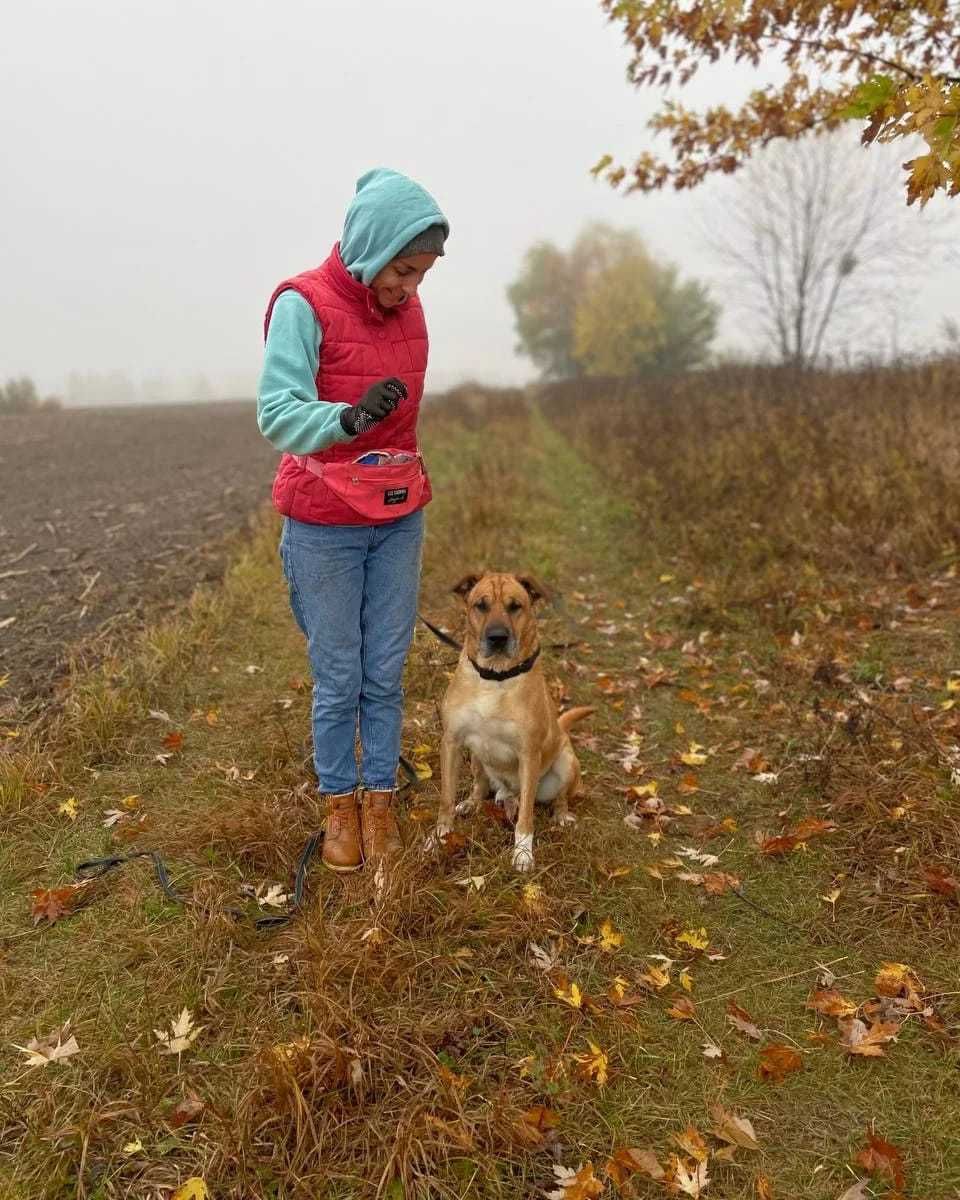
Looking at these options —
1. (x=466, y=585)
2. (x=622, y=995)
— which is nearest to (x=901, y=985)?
(x=622, y=995)

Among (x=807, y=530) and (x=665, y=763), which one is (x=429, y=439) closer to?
(x=807, y=530)

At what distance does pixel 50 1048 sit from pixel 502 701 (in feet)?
6.70

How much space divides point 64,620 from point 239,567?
167 cm

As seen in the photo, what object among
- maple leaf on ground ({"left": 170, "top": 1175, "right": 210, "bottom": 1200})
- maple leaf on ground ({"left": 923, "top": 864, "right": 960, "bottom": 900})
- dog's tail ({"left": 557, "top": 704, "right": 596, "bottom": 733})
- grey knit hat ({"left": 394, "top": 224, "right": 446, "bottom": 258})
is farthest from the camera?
dog's tail ({"left": 557, "top": 704, "right": 596, "bottom": 733})

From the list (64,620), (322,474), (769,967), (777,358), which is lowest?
(769,967)

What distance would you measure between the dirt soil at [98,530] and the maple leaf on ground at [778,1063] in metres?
4.33

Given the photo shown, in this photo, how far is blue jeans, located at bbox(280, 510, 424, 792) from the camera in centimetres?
316

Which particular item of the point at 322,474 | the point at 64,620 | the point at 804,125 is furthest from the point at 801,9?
the point at 64,620

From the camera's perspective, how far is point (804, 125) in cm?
543

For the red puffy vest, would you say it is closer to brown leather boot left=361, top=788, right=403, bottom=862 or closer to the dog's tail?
brown leather boot left=361, top=788, right=403, bottom=862

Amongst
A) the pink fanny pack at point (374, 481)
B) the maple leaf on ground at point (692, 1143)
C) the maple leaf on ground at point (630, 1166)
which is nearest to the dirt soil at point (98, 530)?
the pink fanny pack at point (374, 481)

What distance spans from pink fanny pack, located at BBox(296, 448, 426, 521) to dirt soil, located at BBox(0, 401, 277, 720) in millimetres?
3040

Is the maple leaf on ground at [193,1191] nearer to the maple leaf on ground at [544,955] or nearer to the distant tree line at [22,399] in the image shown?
the maple leaf on ground at [544,955]

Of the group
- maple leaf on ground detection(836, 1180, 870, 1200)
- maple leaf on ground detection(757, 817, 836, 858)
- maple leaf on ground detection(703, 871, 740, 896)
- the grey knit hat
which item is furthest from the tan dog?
maple leaf on ground detection(836, 1180, 870, 1200)
